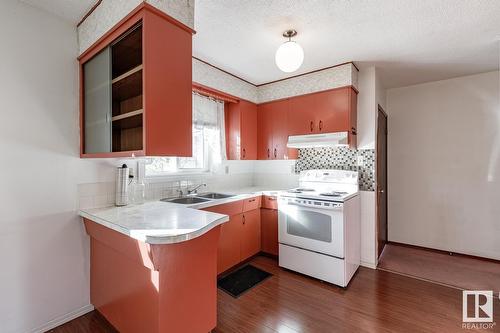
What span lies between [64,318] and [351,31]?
11.2 ft

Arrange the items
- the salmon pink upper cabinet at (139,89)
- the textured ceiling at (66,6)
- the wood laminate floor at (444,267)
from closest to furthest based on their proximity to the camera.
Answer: the salmon pink upper cabinet at (139,89) → the textured ceiling at (66,6) → the wood laminate floor at (444,267)

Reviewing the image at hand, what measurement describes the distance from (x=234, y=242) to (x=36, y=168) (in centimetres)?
195

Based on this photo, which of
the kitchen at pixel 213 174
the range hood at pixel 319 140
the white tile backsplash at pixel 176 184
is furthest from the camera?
the range hood at pixel 319 140

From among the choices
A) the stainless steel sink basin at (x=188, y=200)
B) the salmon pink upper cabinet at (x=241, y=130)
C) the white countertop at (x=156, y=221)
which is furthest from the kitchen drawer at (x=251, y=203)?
the white countertop at (x=156, y=221)

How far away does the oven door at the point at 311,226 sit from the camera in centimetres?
242

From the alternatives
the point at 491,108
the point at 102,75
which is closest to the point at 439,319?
the point at 491,108

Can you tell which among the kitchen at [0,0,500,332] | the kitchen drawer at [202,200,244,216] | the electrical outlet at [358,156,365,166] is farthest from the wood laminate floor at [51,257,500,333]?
the electrical outlet at [358,156,365,166]

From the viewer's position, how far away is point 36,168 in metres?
1.79

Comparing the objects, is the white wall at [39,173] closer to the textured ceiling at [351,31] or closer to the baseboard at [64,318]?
the baseboard at [64,318]

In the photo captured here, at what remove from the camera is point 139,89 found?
170 cm

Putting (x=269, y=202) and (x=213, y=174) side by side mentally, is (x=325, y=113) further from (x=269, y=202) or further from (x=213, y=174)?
(x=213, y=174)

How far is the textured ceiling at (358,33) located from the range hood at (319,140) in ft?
2.78

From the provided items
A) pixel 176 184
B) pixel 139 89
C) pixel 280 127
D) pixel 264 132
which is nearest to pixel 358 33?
pixel 280 127

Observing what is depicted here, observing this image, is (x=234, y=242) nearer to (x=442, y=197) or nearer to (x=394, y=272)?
(x=394, y=272)
